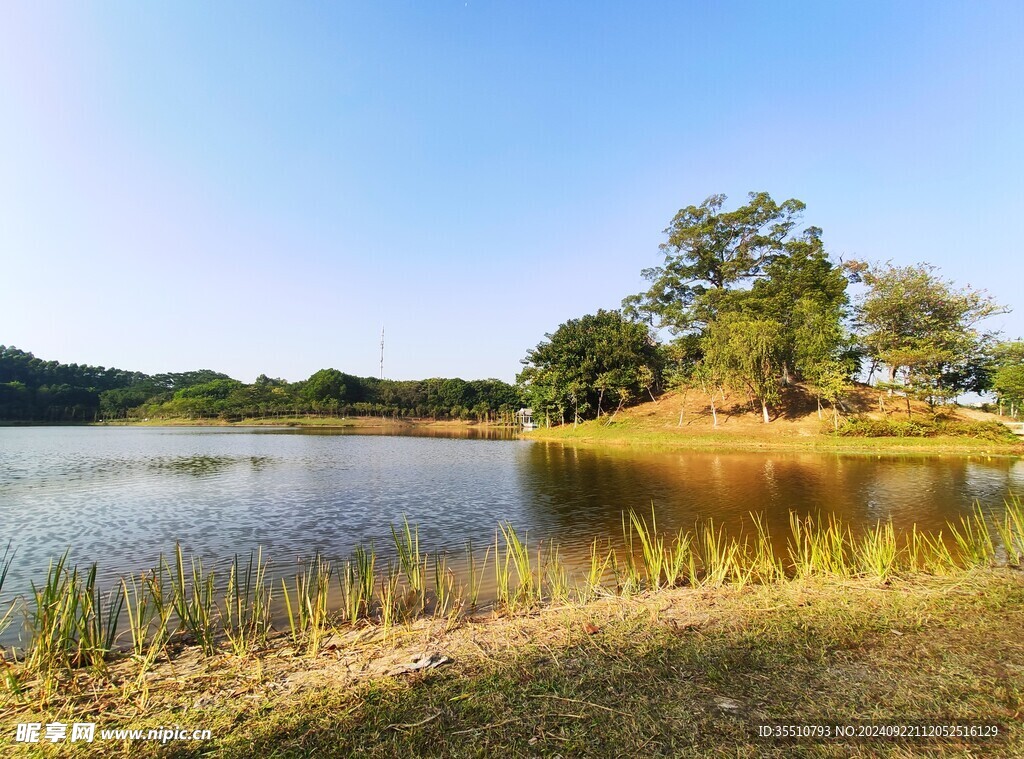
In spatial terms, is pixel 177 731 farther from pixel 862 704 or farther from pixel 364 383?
pixel 364 383

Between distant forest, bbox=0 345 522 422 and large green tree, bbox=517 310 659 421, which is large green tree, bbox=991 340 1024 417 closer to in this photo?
large green tree, bbox=517 310 659 421

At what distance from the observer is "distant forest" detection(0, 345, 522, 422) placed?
93.6 m

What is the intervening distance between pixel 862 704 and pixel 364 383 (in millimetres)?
120666

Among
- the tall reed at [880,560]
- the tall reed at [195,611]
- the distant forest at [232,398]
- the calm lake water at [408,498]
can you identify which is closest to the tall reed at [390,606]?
the tall reed at [195,611]

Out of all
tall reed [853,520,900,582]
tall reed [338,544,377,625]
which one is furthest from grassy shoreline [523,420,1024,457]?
tall reed [338,544,377,625]

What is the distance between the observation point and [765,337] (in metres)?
34.6

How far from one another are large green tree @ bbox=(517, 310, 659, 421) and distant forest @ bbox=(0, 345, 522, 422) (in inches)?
1429

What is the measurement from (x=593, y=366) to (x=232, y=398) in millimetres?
86097

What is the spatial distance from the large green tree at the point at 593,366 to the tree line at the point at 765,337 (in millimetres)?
140

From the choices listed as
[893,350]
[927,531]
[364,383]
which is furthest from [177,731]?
[364,383]

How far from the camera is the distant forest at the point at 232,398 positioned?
93.6m

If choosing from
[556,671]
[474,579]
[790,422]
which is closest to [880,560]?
[556,671]

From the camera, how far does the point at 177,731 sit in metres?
3.32

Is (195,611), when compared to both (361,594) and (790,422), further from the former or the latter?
(790,422)
